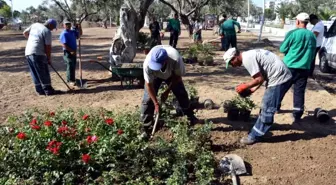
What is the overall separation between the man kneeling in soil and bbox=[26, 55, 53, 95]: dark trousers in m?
4.88

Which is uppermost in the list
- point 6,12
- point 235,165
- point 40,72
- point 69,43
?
point 6,12

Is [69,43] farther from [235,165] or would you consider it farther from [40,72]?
[235,165]

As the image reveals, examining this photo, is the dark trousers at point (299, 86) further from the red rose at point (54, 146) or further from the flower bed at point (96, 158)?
the red rose at point (54, 146)

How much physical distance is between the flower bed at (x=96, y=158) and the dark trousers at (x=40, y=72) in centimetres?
376

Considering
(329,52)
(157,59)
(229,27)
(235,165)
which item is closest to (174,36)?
(229,27)

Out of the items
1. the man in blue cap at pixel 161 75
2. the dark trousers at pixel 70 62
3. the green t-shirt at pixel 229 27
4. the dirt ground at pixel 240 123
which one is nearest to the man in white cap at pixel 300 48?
the dirt ground at pixel 240 123

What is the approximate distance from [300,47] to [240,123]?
1576 millimetres

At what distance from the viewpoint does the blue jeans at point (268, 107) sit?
195 inches

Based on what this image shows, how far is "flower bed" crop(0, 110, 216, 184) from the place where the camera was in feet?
12.4

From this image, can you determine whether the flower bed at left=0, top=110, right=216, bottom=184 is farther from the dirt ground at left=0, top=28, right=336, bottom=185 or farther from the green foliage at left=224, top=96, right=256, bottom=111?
the green foliage at left=224, top=96, right=256, bottom=111

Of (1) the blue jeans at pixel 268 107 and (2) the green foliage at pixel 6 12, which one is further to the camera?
(2) the green foliage at pixel 6 12

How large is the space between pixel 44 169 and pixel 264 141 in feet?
10.3

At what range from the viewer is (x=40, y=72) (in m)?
8.06

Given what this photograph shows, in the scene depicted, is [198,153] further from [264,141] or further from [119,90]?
[119,90]
